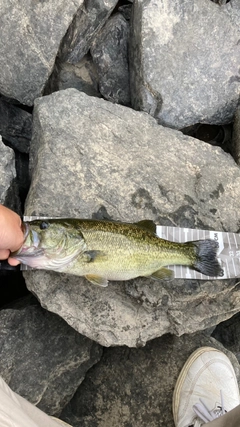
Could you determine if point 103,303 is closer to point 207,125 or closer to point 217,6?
point 207,125

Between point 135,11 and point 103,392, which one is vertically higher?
point 135,11

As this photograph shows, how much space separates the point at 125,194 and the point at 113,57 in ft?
6.22

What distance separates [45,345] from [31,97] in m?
2.43

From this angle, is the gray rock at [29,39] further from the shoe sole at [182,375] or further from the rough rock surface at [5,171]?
the shoe sole at [182,375]

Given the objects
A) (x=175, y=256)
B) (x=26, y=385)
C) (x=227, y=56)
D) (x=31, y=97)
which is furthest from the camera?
(x=227, y=56)

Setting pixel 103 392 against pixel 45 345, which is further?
pixel 103 392

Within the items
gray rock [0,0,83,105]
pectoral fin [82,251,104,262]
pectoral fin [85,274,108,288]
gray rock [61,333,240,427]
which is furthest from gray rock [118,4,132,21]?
gray rock [61,333,240,427]

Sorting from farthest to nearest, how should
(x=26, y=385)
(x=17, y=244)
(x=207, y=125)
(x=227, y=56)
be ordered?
(x=207, y=125), (x=227, y=56), (x=26, y=385), (x=17, y=244)

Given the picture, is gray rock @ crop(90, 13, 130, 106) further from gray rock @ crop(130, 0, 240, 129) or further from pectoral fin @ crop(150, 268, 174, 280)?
pectoral fin @ crop(150, 268, 174, 280)

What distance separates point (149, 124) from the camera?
14.5 feet

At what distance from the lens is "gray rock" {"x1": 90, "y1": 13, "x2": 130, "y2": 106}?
16.4 ft

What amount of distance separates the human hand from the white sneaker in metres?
2.31

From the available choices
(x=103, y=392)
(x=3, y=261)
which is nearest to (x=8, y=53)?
(x=3, y=261)

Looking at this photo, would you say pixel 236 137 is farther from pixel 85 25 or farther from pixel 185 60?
pixel 85 25
